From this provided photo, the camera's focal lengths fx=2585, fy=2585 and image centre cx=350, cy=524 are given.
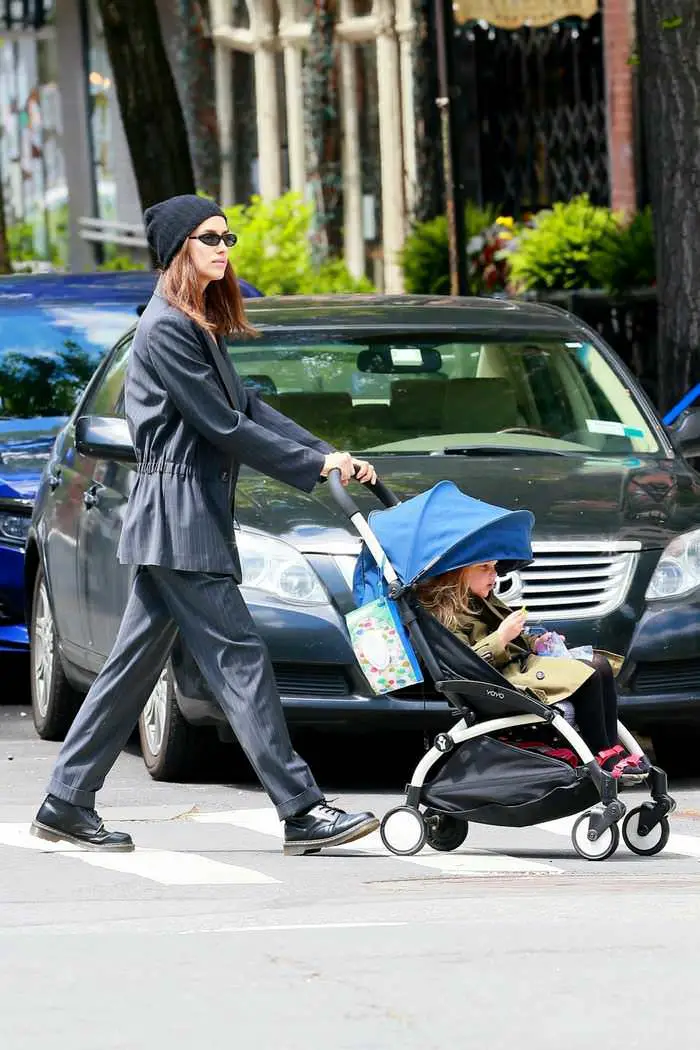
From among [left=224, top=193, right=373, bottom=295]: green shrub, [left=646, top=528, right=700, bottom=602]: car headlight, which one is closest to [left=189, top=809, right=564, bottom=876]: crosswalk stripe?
[left=646, top=528, right=700, bottom=602]: car headlight

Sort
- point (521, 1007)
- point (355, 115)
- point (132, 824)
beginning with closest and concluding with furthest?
1. point (521, 1007)
2. point (132, 824)
3. point (355, 115)

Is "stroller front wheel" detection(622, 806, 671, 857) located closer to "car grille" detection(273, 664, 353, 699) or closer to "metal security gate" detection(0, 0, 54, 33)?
"car grille" detection(273, 664, 353, 699)

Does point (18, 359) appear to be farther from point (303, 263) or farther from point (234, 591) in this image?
point (303, 263)

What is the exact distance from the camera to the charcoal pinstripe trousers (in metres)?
6.97

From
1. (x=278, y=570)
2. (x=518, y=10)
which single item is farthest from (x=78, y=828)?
(x=518, y=10)

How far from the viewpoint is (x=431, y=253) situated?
69.2 ft

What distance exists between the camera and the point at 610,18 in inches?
829

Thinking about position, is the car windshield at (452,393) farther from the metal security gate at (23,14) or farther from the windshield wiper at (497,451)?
the metal security gate at (23,14)

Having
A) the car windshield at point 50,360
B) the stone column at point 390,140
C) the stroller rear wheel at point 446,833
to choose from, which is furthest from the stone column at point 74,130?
the stroller rear wheel at point 446,833

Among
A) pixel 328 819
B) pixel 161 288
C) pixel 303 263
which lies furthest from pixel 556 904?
pixel 303 263

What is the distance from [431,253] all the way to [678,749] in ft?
39.8

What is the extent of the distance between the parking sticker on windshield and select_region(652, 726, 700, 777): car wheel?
3.60 feet

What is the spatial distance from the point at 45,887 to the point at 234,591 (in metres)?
0.96

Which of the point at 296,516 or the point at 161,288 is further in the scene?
the point at 296,516
